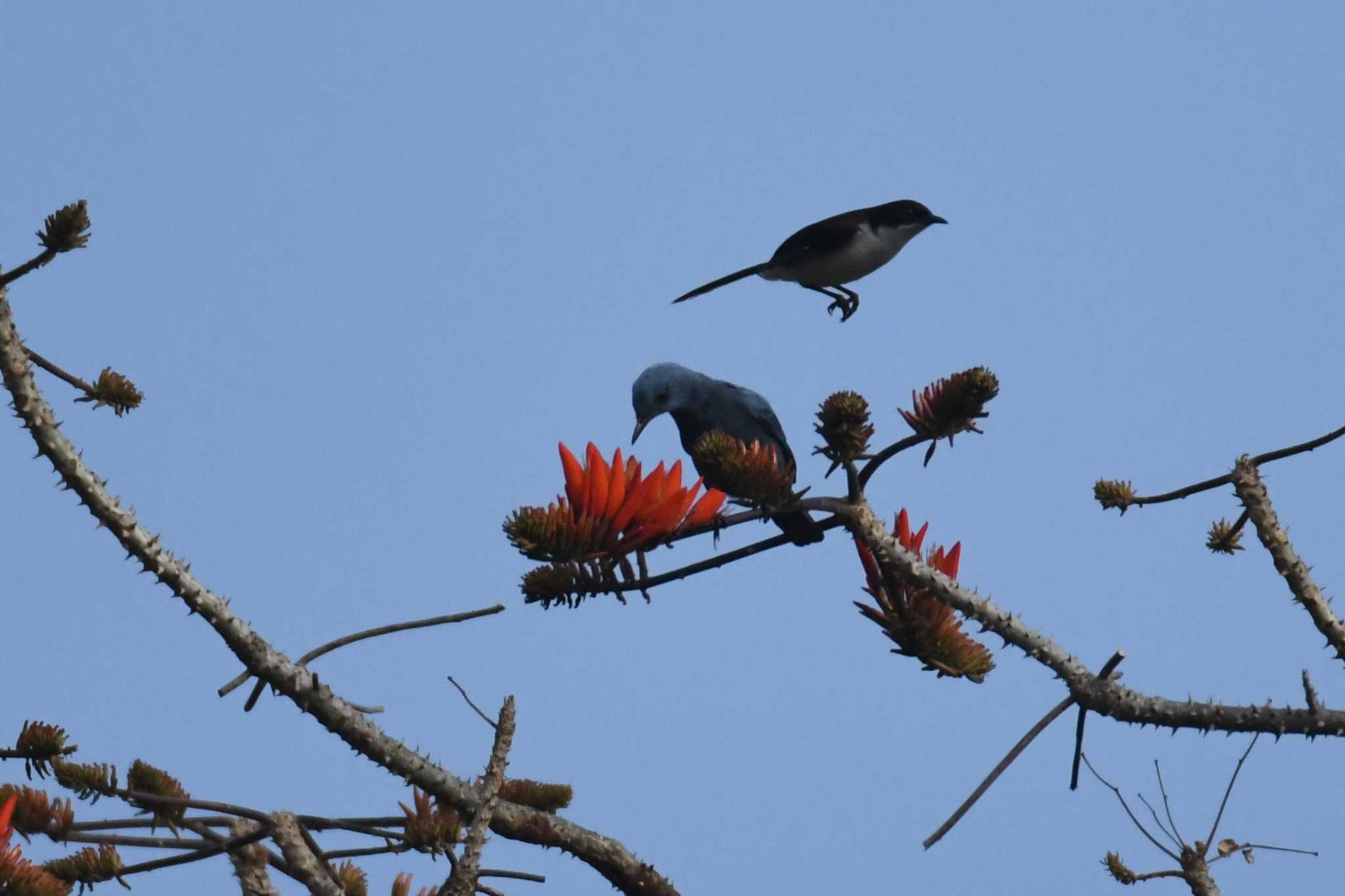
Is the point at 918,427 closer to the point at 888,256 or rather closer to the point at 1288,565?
the point at 1288,565

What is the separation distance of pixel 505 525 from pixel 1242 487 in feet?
6.96

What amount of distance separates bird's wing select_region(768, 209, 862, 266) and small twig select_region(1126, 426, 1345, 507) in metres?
4.52

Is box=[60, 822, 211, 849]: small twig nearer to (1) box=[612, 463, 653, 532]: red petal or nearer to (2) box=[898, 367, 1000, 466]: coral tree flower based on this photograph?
(1) box=[612, 463, 653, 532]: red petal

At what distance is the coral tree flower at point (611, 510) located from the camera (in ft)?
10.1

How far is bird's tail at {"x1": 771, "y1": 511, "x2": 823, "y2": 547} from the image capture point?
9.59 ft

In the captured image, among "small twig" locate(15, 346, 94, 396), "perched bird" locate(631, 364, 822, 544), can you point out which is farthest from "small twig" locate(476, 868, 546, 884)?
"perched bird" locate(631, 364, 822, 544)

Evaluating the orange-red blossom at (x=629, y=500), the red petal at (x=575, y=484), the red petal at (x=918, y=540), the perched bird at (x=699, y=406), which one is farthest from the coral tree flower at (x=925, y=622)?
the perched bird at (x=699, y=406)

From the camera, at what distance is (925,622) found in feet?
10.9

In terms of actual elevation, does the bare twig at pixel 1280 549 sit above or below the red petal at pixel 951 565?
above

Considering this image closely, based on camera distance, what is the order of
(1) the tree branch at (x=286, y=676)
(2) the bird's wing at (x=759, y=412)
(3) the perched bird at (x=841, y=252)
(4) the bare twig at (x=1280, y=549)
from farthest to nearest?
(3) the perched bird at (x=841, y=252)
(2) the bird's wing at (x=759, y=412)
(4) the bare twig at (x=1280, y=549)
(1) the tree branch at (x=286, y=676)

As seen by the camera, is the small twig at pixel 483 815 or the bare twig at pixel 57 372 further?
the bare twig at pixel 57 372

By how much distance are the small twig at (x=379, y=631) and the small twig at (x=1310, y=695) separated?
1.90 m

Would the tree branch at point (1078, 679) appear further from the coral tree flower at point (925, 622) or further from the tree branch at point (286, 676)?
the tree branch at point (286, 676)

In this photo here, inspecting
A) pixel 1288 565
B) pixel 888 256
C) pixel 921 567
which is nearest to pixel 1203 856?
pixel 1288 565
